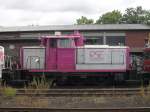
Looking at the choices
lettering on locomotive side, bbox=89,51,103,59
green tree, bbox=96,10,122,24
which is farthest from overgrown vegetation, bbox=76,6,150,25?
lettering on locomotive side, bbox=89,51,103,59

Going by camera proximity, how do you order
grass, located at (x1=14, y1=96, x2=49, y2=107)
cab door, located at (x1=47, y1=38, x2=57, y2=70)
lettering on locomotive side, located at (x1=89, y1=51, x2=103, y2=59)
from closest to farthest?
grass, located at (x1=14, y1=96, x2=49, y2=107) < lettering on locomotive side, located at (x1=89, y1=51, x2=103, y2=59) < cab door, located at (x1=47, y1=38, x2=57, y2=70)

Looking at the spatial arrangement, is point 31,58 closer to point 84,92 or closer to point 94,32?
point 84,92

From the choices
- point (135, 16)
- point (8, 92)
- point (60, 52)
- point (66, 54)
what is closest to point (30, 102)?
point (8, 92)

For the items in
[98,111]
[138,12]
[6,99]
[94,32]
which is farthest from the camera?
[138,12]

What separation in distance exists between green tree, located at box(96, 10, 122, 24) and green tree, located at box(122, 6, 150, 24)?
241 centimetres

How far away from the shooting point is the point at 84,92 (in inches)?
734

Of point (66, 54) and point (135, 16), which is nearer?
point (66, 54)

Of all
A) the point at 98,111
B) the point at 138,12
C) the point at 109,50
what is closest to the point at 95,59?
the point at 109,50

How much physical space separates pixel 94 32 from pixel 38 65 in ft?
83.6

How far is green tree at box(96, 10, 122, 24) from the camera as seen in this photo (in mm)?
104250

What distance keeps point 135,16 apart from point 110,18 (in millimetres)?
6795

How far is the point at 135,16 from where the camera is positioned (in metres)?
101

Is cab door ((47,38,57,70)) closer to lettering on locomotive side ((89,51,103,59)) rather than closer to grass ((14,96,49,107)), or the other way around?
lettering on locomotive side ((89,51,103,59))

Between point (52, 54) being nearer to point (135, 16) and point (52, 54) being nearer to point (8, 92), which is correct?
point (8, 92)
